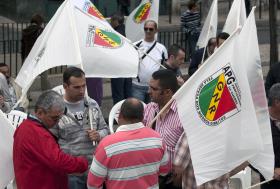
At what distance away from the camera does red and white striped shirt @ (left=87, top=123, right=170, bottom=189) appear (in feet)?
18.8

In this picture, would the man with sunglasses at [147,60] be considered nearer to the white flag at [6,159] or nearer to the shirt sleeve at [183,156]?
the white flag at [6,159]

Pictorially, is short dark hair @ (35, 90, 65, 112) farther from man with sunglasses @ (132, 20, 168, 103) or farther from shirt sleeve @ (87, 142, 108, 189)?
man with sunglasses @ (132, 20, 168, 103)

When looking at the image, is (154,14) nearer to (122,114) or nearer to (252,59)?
(252,59)

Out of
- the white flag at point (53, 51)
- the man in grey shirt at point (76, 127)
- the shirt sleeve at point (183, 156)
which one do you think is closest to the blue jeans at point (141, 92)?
the white flag at point (53, 51)

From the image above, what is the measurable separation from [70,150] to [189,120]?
115 cm

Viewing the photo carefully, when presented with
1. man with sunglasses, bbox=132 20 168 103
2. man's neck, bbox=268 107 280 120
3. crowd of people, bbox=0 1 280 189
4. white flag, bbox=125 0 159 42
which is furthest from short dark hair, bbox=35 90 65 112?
white flag, bbox=125 0 159 42

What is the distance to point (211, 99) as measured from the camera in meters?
6.12

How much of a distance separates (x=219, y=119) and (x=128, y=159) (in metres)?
0.79

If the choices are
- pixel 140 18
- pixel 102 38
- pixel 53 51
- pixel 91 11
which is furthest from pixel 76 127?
pixel 140 18

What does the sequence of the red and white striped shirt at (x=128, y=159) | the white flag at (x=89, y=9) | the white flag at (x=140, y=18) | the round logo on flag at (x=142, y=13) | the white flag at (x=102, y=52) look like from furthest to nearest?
the round logo on flag at (x=142, y=13) → the white flag at (x=140, y=18) → the white flag at (x=89, y=9) → the white flag at (x=102, y=52) → the red and white striped shirt at (x=128, y=159)

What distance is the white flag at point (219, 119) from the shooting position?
6.05 meters

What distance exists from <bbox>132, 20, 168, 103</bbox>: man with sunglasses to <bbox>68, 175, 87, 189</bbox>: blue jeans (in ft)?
12.4

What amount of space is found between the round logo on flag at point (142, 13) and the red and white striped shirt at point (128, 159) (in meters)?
6.97

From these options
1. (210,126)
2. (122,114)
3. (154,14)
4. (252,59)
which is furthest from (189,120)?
(154,14)
